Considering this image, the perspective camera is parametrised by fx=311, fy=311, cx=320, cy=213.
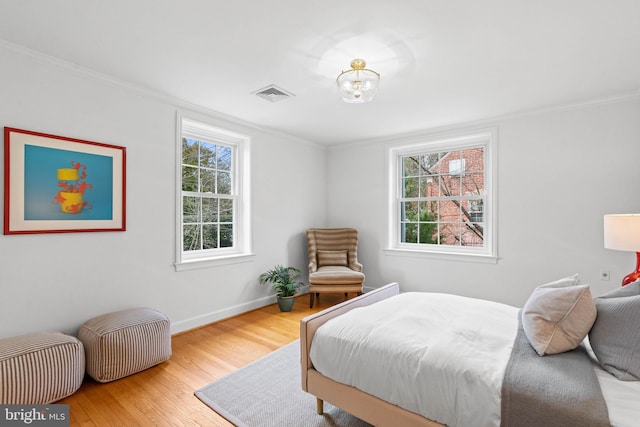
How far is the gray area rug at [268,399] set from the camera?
188 centimetres

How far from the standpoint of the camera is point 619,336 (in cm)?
137

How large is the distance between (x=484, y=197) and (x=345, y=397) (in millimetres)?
3313

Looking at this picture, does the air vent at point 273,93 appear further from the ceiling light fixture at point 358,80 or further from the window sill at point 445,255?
the window sill at point 445,255

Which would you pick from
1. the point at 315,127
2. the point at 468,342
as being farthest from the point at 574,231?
the point at 315,127

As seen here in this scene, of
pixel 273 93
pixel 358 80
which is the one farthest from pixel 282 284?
pixel 358 80

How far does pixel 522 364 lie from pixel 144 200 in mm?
3178

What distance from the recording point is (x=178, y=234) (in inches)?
129

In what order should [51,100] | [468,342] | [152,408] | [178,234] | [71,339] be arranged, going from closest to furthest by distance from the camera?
[468,342] < [152,408] < [71,339] < [51,100] < [178,234]

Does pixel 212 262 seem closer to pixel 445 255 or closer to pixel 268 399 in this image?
pixel 268 399

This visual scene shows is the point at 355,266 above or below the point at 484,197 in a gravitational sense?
below

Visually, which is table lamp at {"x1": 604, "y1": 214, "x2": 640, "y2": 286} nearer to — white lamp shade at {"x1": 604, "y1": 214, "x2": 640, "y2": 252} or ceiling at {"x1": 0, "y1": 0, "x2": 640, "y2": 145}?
white lamp shade at {"x1": 604, "y1": 214, "x2": 640, "y2": 252}

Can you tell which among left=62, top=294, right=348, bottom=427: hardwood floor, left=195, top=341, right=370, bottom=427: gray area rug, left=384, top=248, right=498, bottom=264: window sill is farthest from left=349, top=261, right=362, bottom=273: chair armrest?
Answer: left=195, top=341, right=370, bottom=427: gray area rug

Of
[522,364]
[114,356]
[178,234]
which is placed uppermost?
[178,234]

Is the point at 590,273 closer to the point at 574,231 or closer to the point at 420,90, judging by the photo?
the point at 574,231
